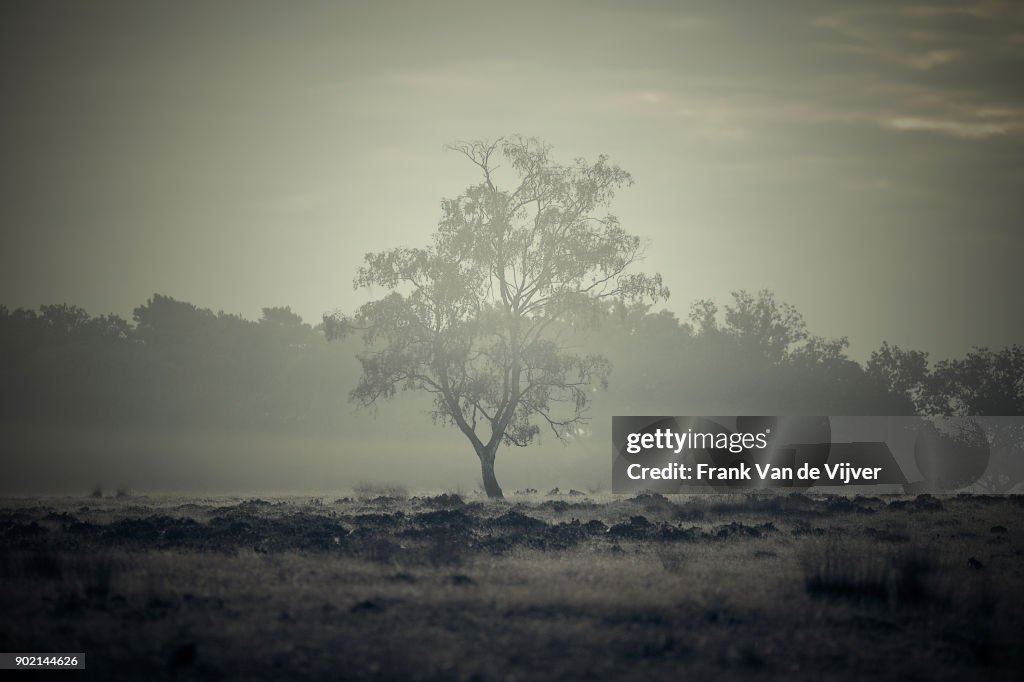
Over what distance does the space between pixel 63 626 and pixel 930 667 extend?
12260 millimetres

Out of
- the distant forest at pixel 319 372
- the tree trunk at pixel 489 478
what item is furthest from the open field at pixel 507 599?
the distant forest at pixel 319 372

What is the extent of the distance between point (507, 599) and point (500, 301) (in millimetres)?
26222

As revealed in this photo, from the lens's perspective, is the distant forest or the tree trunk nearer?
the tree trunk

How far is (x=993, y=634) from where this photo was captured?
1362cm

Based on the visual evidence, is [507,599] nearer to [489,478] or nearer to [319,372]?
[489,478]

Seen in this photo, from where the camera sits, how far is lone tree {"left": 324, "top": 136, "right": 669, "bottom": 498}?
128 ft

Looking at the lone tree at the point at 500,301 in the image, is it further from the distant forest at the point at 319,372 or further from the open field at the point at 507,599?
the distant forest at the point at 319,372

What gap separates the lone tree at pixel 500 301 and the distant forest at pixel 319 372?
37456 millimetres

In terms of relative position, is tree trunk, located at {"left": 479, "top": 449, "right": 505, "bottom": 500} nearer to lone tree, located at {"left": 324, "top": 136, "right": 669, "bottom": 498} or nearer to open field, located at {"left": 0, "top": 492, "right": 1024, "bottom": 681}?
lone tree, located at {"left": 324, "top": 136, "right": 669, "bottom": 498}

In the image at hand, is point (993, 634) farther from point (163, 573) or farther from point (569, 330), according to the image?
point (569, 330)

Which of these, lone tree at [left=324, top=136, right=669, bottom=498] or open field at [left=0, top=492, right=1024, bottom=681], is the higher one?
lone tree at [left=324, top=136, right=669, bottom=498]

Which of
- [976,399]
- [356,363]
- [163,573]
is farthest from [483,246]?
[356,363]

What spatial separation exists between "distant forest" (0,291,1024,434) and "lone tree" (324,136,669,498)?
123 feet

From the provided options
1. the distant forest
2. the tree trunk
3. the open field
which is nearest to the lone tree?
the tree trunk
